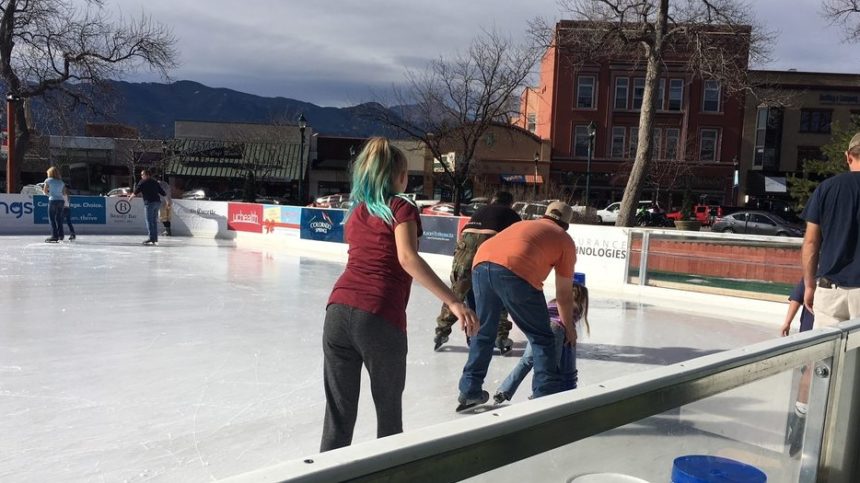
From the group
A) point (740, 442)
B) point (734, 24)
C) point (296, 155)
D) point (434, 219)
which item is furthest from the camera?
point (296, 155)

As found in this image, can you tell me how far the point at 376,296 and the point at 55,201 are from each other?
13.2 m

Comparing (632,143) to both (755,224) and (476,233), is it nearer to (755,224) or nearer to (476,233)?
(755,224)

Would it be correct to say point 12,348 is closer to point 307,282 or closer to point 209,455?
point 209,455

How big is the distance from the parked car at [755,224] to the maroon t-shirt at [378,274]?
25326mm

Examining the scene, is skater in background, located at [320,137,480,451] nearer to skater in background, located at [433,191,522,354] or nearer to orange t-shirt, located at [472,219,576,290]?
orange t-shirt, located at [472,219,576,290]

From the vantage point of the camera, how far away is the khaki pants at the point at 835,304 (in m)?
3.21

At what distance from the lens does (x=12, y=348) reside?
17.3 ft

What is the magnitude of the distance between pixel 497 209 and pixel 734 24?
13116 mm

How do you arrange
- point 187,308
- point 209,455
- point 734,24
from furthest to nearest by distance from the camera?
point 734,24
point 187,308
point 209,455

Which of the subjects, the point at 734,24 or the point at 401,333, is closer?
the point at 401,333

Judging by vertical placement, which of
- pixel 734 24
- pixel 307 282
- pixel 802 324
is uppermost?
pixel 734 24

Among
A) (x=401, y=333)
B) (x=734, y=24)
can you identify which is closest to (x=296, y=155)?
(x=734, y=24)

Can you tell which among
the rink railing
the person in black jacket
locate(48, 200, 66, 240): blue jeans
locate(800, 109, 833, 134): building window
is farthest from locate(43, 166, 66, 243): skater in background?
locate(800, 109, 833, 134): building window

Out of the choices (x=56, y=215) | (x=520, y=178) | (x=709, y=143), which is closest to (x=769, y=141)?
(x=709, y=143)
